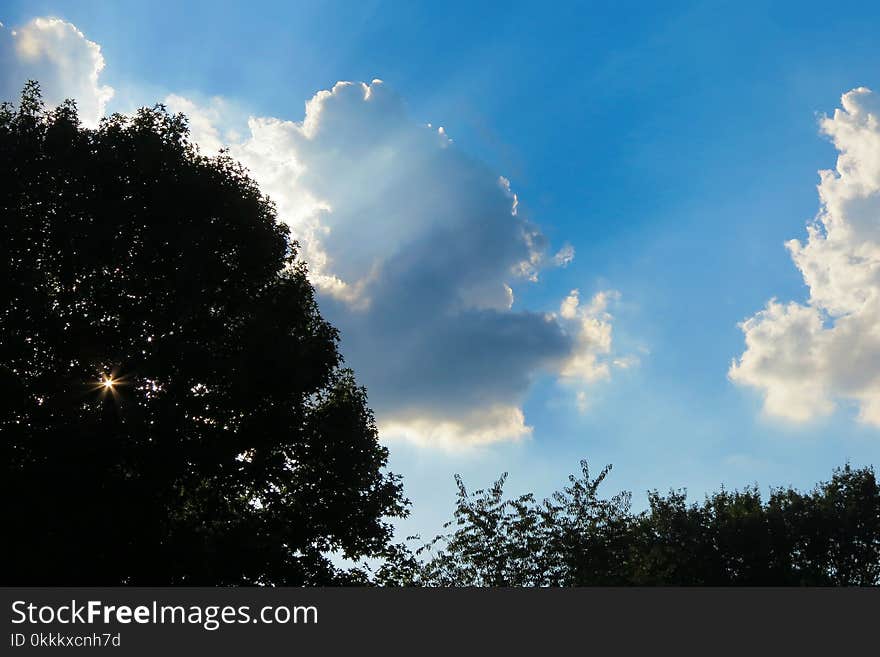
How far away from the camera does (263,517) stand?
24703mm

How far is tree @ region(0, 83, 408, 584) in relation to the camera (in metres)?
21.0

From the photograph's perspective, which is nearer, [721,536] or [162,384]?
[162,384]

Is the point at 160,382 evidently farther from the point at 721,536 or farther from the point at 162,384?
the point at 721,536

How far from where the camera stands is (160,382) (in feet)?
76.0

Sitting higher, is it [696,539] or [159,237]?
[159,237]

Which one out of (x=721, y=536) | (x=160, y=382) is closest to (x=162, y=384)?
(x=160, y=382)

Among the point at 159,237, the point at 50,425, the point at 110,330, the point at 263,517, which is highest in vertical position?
the point at 159,237

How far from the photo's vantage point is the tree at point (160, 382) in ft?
68.8

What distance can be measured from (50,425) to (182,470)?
13.4ft
